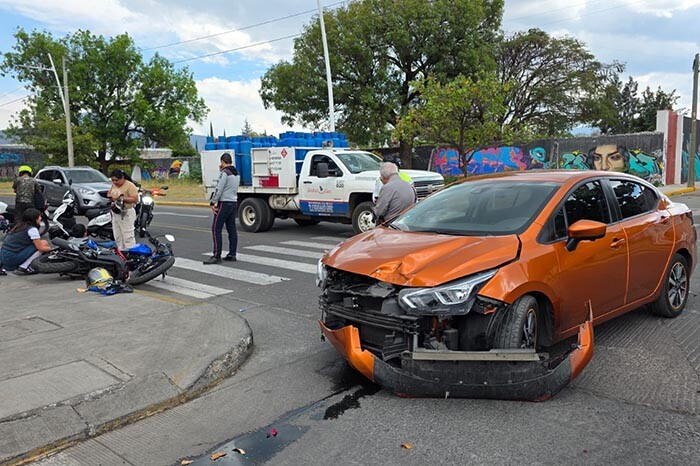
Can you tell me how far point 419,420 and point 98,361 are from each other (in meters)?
2.79

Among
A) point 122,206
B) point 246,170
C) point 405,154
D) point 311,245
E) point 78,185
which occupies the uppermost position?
point 405,154

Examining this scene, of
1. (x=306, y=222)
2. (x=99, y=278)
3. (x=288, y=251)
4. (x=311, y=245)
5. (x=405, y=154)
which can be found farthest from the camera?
(x=405, y=154)

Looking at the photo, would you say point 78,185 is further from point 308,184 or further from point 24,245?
point 24,245

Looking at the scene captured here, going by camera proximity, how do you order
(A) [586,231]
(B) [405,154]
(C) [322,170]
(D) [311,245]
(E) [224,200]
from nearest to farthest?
(A) [586,231]
(E) [224,200]
(D) [311,245]
(C) [322,170]
(B) [405,154]

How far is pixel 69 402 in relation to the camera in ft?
13.0

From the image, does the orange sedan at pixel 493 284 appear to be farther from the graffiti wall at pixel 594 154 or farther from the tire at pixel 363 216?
the graffiti wall at pixel 594 154

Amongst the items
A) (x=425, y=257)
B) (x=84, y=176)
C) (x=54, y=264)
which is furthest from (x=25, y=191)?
(x=425, y=257)

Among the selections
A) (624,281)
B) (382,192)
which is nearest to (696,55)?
(382,192)

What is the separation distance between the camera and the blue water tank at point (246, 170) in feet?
47.2

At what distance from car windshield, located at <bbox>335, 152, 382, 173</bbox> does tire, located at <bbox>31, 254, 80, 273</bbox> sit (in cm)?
642

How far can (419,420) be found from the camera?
12.3 feet

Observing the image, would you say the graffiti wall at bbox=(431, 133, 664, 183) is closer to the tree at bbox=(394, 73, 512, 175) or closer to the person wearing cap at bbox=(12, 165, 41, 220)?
the tree at bbox=(394, 73, 512, 175)

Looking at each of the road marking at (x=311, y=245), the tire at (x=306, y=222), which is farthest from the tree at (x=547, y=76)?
the road marking at (x=311, y=245)

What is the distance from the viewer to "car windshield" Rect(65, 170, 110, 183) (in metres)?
18.0
